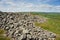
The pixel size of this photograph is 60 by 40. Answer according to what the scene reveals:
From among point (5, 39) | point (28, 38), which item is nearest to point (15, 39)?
point (5, 39)

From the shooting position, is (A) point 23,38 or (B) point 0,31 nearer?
(A) point 23,38

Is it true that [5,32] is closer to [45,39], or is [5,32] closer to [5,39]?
[5,39]

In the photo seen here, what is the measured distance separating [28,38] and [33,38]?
2.18 metres

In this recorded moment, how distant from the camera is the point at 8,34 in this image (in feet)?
205

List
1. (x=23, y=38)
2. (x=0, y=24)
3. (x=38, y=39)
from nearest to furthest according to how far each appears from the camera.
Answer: (x=23, y=38) < (x=38, y=39) < (x=0, y=24)

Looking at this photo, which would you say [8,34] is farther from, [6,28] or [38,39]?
[38,39]

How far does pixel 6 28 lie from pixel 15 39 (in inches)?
683

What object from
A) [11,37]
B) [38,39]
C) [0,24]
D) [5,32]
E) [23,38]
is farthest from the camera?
[0,24]

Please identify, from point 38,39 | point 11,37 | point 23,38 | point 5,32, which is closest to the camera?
point 23,38

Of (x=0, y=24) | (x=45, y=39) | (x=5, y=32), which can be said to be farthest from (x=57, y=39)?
(x=0, y=24)

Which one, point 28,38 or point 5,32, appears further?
point 5,32

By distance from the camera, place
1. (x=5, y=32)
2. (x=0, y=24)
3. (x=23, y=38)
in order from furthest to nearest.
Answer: (x=0, y=24) → (x=5, y=32) → (x=23, y=38)

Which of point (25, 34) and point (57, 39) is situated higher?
point (25, 34)

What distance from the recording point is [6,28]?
70625 millimetres
